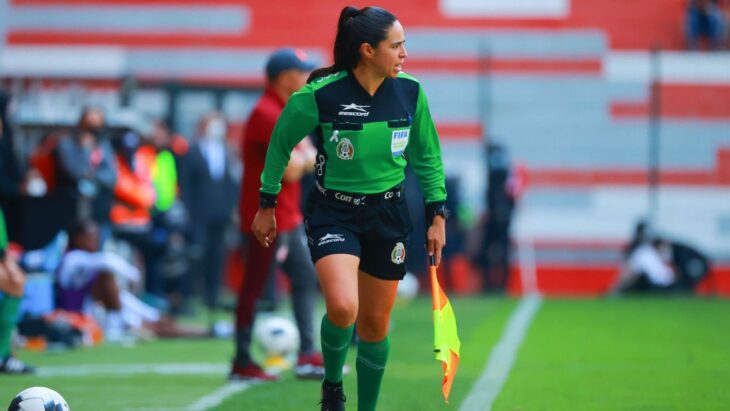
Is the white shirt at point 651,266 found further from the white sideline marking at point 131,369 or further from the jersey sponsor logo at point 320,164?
the jersey sponsor logo at point 320,164

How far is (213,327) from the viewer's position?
13.0 meters

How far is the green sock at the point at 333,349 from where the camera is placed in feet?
21.7

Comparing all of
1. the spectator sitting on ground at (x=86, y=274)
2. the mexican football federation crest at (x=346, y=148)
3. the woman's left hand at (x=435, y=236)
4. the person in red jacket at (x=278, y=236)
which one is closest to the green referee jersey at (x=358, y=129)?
the mexican football federation crest at (x=346, y=148)

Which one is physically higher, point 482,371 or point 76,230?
point 76,230

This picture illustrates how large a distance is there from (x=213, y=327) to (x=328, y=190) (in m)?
6.66

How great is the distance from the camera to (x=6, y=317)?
31.5ft

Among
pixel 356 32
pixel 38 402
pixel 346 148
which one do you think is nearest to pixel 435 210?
pixel 346 148

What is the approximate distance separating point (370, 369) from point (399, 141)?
3.46ft

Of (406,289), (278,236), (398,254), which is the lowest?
(406,289)

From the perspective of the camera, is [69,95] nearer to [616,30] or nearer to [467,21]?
[467,21]

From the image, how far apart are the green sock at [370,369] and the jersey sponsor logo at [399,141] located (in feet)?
2.85

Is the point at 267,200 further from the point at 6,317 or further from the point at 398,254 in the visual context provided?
the point at 6,317

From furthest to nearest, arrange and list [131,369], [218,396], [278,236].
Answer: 1. [131,369]
2. [278,236]
3. [218,396]

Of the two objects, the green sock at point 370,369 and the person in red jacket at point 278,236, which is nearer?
the green sock at point 370,369
